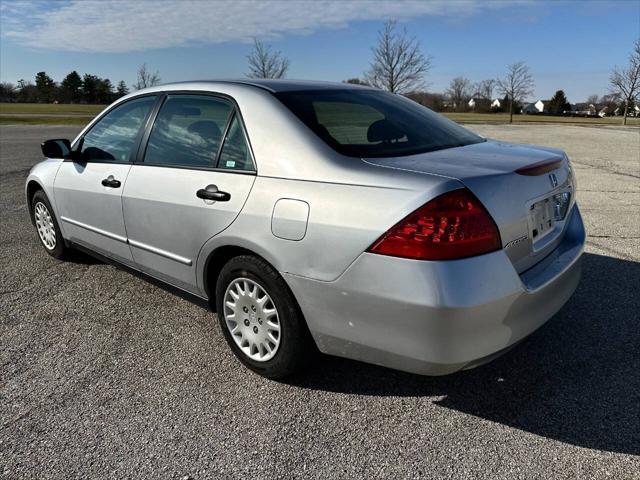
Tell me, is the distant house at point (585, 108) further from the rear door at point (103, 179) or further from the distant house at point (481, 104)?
the rear door at point (103, 179)

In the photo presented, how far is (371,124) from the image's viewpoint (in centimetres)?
306

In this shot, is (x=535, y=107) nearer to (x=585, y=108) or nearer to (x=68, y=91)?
(x=585, y=108)

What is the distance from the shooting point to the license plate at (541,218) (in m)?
2.48

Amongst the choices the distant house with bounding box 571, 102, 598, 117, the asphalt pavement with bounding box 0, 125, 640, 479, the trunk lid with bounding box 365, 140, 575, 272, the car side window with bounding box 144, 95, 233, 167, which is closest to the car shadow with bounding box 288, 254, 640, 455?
the asphalt pavement with bounding box 0, 125, 640, 479

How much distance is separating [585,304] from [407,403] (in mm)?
1903

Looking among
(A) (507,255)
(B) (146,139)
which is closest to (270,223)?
(A) (507,255)

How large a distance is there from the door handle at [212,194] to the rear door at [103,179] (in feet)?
2.92

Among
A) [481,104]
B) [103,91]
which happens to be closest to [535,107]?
[481,104]

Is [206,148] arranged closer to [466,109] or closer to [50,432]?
[50,432]

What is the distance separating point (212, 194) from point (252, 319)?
723 millimetres

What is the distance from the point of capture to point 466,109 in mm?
87125

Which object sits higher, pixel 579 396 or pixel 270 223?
pixel 270 223

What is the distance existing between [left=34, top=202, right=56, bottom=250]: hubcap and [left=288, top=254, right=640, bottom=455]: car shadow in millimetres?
3185

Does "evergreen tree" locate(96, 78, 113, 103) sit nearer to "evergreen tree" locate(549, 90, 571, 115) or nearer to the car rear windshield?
"evergreen tree" locate(549, 90, 571, 115)
